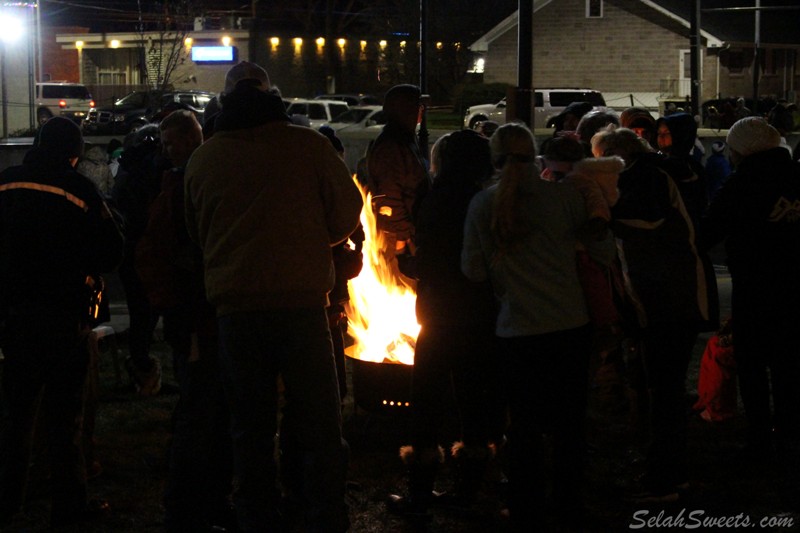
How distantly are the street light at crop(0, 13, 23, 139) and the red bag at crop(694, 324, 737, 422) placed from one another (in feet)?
90.7

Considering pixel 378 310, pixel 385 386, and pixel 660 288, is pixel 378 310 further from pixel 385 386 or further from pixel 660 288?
pixel 660 288

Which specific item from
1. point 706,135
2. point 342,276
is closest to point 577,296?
point 342,276

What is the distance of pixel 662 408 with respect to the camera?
5.95 metres

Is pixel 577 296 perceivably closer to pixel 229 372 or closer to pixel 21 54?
pixel 229 372

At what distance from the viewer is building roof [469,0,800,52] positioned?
4619 cm

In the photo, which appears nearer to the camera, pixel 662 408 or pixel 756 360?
pixel 662 408

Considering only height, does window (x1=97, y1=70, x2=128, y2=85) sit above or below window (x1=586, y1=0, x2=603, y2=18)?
below

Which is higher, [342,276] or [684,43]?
[684,43]

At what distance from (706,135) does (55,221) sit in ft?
64.9

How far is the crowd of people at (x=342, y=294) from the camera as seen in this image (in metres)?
4.76

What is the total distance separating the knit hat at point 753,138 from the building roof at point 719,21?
40539mm

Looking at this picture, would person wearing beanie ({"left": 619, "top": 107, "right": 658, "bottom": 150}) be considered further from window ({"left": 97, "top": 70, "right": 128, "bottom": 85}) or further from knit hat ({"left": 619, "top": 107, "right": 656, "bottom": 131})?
window ({"left": 97, "top": 70, "right": 128, "bottom": 85})

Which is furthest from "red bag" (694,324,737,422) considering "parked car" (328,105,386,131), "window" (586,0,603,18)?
"window" (586,0,603,18)

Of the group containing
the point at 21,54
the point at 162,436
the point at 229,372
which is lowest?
the point at 162,436
